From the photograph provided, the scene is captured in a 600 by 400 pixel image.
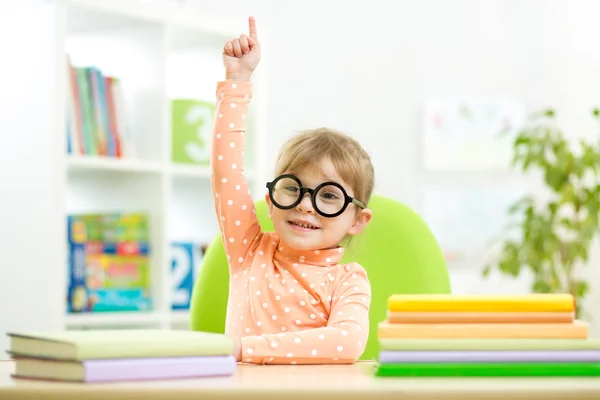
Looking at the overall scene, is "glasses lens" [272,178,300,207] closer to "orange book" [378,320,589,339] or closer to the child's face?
the child's face

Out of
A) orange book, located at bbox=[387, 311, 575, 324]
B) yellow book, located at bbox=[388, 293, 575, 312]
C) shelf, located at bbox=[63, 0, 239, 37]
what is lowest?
orange book, located at bbox=[387, 311, 575, 324]

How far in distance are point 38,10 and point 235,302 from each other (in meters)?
1.66

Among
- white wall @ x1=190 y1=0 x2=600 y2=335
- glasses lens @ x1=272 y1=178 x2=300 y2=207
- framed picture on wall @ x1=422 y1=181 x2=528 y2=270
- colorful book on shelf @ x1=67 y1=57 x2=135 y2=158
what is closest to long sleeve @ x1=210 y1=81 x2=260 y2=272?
glasses lens @ x1=272 y1=178 x2=300 y2=207

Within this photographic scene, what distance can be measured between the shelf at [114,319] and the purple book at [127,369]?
201 centimetres

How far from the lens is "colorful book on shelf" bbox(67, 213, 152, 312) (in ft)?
9.62

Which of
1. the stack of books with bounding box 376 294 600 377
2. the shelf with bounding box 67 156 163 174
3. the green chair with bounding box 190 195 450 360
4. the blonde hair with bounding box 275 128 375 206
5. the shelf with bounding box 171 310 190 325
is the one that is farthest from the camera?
the shelf with bounding box 171 310 190 325

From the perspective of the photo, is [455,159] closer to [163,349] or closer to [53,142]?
[53,142]

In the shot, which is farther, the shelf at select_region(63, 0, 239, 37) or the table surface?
the shelf at select_region(63, 0, 239, 37)

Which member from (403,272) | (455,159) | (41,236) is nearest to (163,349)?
(403,272)

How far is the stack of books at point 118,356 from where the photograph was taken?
85 centimetres

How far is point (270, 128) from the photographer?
457 cm

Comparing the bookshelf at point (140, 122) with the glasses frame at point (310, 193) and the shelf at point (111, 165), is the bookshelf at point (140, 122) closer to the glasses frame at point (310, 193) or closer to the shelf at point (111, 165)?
the shelf at point (111, 165)

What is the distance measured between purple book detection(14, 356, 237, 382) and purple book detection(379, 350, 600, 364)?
17cm

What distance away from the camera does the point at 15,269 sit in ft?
9.11
